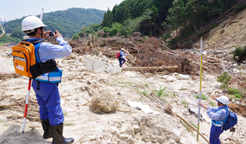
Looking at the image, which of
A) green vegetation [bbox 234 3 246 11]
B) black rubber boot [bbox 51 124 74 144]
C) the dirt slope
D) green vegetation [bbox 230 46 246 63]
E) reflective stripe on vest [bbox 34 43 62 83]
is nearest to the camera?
reflective stripe on vest [bbox 34 43 62 83]

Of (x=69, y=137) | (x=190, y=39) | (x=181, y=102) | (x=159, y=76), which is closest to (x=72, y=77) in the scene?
(x=69, y=137)

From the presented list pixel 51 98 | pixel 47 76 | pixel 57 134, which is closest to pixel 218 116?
pixel 57 134

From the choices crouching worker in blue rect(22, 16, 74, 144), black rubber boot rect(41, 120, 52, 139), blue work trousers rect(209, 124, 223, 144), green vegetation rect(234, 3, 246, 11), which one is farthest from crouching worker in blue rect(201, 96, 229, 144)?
green vegetation rect(234, 3, 246, 11)

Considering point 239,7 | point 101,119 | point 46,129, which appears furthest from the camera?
point 239,7

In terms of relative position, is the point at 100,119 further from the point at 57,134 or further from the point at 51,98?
the point at 51,98

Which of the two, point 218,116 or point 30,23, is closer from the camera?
point 30,23

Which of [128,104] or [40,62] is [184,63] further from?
[40,62]

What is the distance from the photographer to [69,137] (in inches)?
91.5

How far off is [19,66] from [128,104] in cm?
247


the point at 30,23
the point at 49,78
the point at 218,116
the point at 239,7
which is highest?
the point at 239,7

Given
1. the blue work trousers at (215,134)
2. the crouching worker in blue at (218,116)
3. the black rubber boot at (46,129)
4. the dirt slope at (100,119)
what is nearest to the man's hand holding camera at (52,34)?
the black rubber boot at (46,129)

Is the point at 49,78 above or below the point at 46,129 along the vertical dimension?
above

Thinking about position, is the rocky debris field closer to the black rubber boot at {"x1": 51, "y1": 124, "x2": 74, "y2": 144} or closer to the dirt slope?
the dirt slope

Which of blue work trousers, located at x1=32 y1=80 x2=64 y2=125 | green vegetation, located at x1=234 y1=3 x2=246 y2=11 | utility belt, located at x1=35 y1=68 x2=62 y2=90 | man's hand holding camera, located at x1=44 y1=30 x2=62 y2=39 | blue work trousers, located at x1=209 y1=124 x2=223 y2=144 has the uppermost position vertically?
green vegetation, located at x1=234 y1=3 x2=246 y2=11
